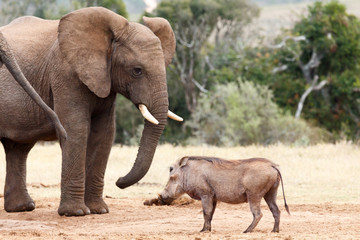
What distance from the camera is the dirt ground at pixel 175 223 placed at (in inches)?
314

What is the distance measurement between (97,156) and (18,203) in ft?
4.78

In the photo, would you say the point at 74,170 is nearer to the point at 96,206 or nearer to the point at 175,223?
the point at 96,206

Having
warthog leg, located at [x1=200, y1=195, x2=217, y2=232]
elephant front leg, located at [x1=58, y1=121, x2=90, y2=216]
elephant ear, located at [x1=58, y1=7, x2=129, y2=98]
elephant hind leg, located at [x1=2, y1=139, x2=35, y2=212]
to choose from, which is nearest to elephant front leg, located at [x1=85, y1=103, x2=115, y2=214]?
elephant front leg, located at [x1=58, y1=121, x2=90, y2=216]

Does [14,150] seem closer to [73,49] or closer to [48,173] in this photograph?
[73,49]

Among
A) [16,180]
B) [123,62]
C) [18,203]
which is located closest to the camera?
[123,62]

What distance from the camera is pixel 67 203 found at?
1030 cm

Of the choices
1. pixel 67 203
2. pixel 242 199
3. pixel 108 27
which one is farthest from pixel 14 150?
pixel 242 199

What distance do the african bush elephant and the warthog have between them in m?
1.35

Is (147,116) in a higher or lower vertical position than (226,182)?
higher

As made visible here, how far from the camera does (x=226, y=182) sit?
822 cm

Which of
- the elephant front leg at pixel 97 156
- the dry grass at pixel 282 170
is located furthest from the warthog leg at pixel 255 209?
the dry grass at pixel 282 170

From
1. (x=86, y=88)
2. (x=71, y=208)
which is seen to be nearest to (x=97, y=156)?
(x=71, y=208)

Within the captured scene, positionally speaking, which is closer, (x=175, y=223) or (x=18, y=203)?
(x=175, y=223)

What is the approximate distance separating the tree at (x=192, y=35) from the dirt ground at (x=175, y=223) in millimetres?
28154
